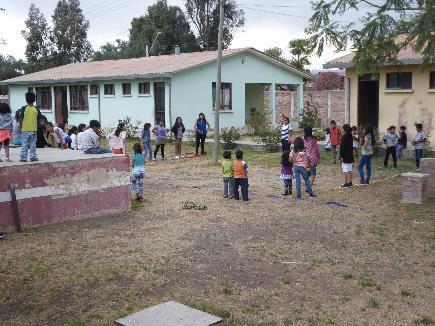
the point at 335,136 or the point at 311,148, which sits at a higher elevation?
the point at 335,136

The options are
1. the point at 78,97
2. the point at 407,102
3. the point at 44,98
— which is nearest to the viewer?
the point at 407,102

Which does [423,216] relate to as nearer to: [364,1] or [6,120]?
[364,1]

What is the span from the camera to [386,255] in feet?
26.5

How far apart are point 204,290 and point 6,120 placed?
5401 mm

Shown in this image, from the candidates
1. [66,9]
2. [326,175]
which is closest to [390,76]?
[326,175]

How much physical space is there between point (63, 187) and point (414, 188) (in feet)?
23.0

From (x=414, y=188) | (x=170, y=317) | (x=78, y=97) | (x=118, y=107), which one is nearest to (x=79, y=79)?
(x=78, y=97)

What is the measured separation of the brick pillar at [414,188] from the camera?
11.8m

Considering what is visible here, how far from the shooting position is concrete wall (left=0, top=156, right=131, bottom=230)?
954 cm

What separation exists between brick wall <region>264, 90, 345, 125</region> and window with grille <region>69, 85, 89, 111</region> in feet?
32.9

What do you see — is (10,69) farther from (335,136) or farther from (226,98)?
(335,136)

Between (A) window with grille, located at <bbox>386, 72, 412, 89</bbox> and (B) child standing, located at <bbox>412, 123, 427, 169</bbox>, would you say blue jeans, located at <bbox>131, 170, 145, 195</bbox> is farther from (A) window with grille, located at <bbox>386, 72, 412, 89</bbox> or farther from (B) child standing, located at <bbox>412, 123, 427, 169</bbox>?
(A) window with grille, located at <bbox>386, 72, 412, 89</bbox>

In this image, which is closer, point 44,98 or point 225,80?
point 225,80

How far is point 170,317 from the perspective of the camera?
5648 mm
